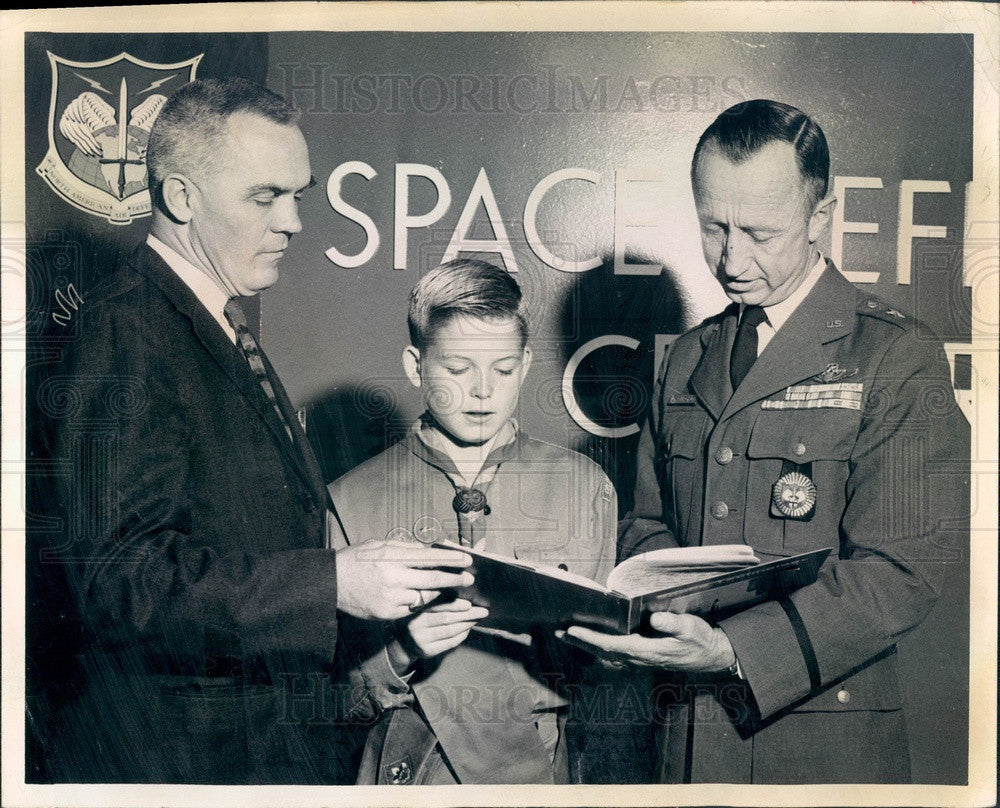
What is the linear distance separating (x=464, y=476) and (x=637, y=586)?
0.60 metres

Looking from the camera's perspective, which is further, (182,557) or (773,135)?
(773,135)

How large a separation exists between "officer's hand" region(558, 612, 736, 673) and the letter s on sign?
128cm

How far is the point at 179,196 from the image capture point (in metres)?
2.86

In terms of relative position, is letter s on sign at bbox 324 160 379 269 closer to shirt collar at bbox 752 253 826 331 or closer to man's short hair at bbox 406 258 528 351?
man's short hair at bbox 406 258 528 351

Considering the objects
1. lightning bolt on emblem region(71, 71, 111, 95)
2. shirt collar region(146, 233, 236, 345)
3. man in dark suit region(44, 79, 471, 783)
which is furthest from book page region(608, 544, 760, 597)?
lightning bolt on emblem region(71, 71, 111, 95)

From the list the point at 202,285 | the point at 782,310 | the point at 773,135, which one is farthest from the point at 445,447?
the point at 773,135

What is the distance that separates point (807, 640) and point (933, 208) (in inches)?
54.0

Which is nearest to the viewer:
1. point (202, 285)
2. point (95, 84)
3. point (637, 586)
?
point (637, 586)

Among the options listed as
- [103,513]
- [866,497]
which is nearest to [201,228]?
[103,513]

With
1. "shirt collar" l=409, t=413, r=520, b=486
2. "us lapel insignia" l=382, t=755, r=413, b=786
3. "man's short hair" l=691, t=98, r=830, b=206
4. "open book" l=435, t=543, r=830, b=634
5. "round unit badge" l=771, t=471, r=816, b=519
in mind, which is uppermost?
"man's short hair" l=691, t=98, r=830, b=206

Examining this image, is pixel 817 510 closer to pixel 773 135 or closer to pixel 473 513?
pixel 473 513

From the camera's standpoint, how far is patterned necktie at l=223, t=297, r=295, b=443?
9.27 feet

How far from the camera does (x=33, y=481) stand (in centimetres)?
292

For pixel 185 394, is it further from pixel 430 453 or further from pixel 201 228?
pixel 430 453
